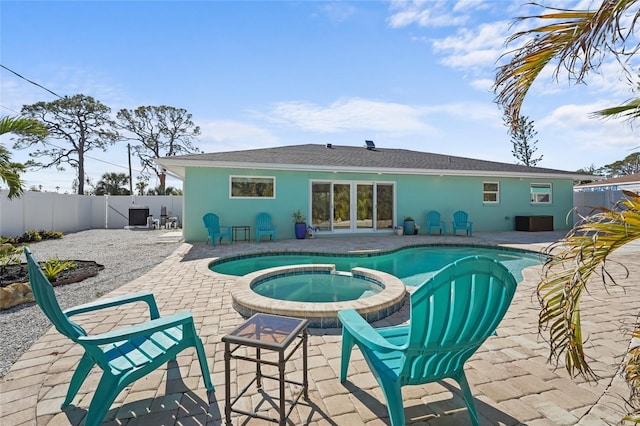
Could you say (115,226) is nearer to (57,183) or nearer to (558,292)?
(57,183)

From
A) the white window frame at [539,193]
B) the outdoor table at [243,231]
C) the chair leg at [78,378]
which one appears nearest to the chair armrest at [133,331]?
the chair leg at [78,378]

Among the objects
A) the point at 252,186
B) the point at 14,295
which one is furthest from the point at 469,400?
the point at 252,186

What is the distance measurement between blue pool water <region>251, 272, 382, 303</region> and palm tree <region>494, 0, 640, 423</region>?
343 centimetres

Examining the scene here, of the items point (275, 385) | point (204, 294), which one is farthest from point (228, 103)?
point (275, 385)

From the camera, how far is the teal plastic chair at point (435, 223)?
40.9ft

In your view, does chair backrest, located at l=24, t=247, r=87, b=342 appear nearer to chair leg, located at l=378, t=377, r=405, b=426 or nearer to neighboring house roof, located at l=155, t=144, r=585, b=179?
chair leg, located at l=378, t=377, r=405, b=426

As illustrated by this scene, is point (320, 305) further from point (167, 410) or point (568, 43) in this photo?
point (568, 43)

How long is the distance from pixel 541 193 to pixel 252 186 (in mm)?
12868

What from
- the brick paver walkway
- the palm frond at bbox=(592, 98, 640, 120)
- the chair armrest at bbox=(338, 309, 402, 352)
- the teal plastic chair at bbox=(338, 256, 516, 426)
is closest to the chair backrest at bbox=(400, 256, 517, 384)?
the teal plastic chair at bbox=(338, 256, 516, 426)

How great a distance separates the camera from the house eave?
31.6 ft

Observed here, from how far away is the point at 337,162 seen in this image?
11656 mm

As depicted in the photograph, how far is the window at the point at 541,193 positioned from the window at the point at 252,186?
11.6 meters

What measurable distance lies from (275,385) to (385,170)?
10005 millimetres

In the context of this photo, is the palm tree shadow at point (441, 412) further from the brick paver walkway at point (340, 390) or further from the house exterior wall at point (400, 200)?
the house exterior wall at point (400, 200)
